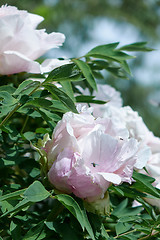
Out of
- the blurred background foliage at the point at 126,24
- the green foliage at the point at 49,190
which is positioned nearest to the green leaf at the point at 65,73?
the green foliage at the point at 49,190

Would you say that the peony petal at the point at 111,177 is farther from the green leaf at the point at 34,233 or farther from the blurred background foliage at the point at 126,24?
the blurred background foliage at the point at 126,24

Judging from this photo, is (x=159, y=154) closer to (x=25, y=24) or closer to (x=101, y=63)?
(x=101, y=63)

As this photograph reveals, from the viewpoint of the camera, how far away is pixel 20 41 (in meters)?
0.42

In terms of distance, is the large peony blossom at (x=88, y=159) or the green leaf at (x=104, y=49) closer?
the large peony blossom at (x=88, y=159)

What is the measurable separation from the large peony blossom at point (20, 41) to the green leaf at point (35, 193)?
0.54 ft

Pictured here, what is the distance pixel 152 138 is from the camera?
54 cm

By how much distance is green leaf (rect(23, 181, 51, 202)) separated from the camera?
0.99 ft

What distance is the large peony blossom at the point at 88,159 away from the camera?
34 cm

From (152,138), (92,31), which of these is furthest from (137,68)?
(152,138)

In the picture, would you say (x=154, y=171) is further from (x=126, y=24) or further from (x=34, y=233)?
(x=126, y=24)

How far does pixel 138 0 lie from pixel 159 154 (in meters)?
9.37

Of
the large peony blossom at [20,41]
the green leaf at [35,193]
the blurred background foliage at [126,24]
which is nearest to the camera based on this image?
the green leaf at [35,193]

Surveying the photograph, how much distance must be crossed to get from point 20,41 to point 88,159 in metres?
0.17

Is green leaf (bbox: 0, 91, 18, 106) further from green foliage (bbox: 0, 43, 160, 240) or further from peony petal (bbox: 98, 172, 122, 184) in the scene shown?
peony petal (bbox: 98, 172, 122, 184)
